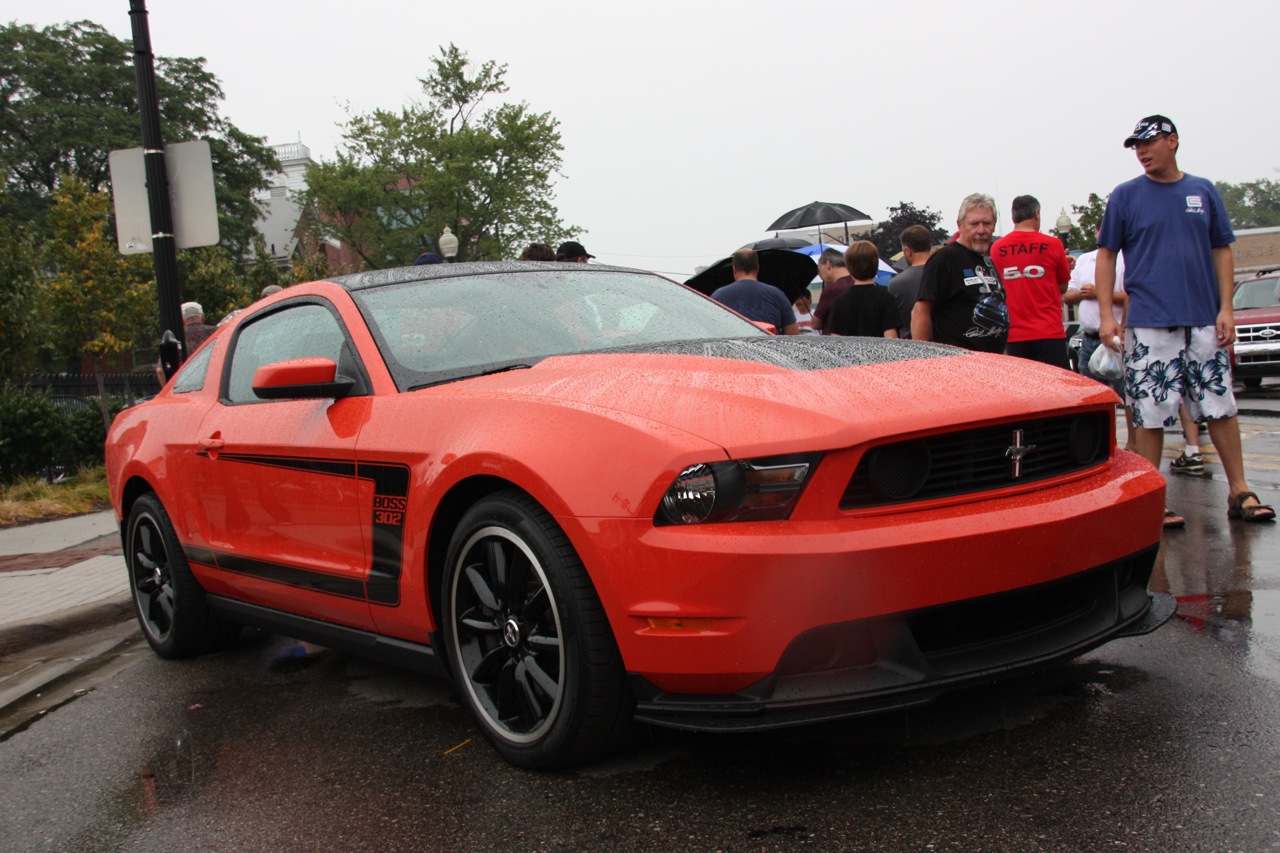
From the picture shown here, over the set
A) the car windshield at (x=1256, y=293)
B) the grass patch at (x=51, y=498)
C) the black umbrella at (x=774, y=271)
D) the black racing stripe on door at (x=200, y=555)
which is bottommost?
Result: the grass patch at (x=51, y=498)

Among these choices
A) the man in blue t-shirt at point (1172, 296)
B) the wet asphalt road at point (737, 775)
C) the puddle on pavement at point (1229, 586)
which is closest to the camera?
the wet asphalt road at point (737, 775)

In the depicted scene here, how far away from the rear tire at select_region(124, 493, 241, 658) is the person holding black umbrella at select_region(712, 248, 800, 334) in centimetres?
425

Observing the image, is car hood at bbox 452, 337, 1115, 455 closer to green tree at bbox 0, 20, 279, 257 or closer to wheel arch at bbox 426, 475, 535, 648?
wheel arch at bbox 426, 475, 535, 648

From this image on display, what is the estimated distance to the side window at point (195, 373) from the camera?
5.01 m

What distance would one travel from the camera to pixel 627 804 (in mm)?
2844

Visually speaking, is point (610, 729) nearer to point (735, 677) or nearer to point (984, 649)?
point (735, 677)

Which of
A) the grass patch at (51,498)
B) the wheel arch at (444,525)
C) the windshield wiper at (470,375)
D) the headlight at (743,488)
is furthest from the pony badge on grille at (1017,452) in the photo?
the grass patch at (51,498)

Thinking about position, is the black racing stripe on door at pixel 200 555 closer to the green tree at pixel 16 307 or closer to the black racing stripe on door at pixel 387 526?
the black racing stripe on door at pixel 387 526

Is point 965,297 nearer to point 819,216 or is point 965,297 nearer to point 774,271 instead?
point 774,271

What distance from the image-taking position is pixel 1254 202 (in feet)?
418

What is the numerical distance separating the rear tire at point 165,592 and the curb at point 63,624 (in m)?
0.71

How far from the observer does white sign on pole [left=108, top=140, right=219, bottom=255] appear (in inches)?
327

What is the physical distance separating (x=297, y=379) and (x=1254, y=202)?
469ft

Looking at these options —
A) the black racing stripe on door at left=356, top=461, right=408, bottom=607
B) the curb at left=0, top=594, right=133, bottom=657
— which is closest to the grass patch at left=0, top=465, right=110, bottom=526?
the curb at left=0, top=594, right=133, bottom=657
